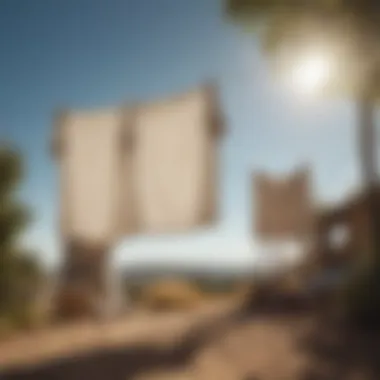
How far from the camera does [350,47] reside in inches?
104

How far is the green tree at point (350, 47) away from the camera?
2.46 m

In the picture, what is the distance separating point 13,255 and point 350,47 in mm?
1862

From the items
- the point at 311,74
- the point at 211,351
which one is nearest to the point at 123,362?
the point at 211,351

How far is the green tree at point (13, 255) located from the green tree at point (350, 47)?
1241 mm

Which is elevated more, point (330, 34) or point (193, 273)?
point (330, 34)

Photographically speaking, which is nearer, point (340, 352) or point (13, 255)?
point (340, 352)

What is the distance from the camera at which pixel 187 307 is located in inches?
100

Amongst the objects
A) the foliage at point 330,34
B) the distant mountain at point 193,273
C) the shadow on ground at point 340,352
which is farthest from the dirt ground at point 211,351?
the foliage at point 330,34

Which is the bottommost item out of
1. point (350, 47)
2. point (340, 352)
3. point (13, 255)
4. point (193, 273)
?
point (340, 352)

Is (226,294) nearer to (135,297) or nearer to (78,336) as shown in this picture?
(135,297)

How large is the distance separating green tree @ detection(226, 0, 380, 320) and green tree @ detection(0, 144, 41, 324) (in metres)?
1.24

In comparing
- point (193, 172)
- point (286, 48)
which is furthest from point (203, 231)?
point (286, 48)

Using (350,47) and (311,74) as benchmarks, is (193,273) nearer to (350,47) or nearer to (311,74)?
(311,74)

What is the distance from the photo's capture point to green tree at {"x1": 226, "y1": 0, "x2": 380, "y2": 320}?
8.08 ft
